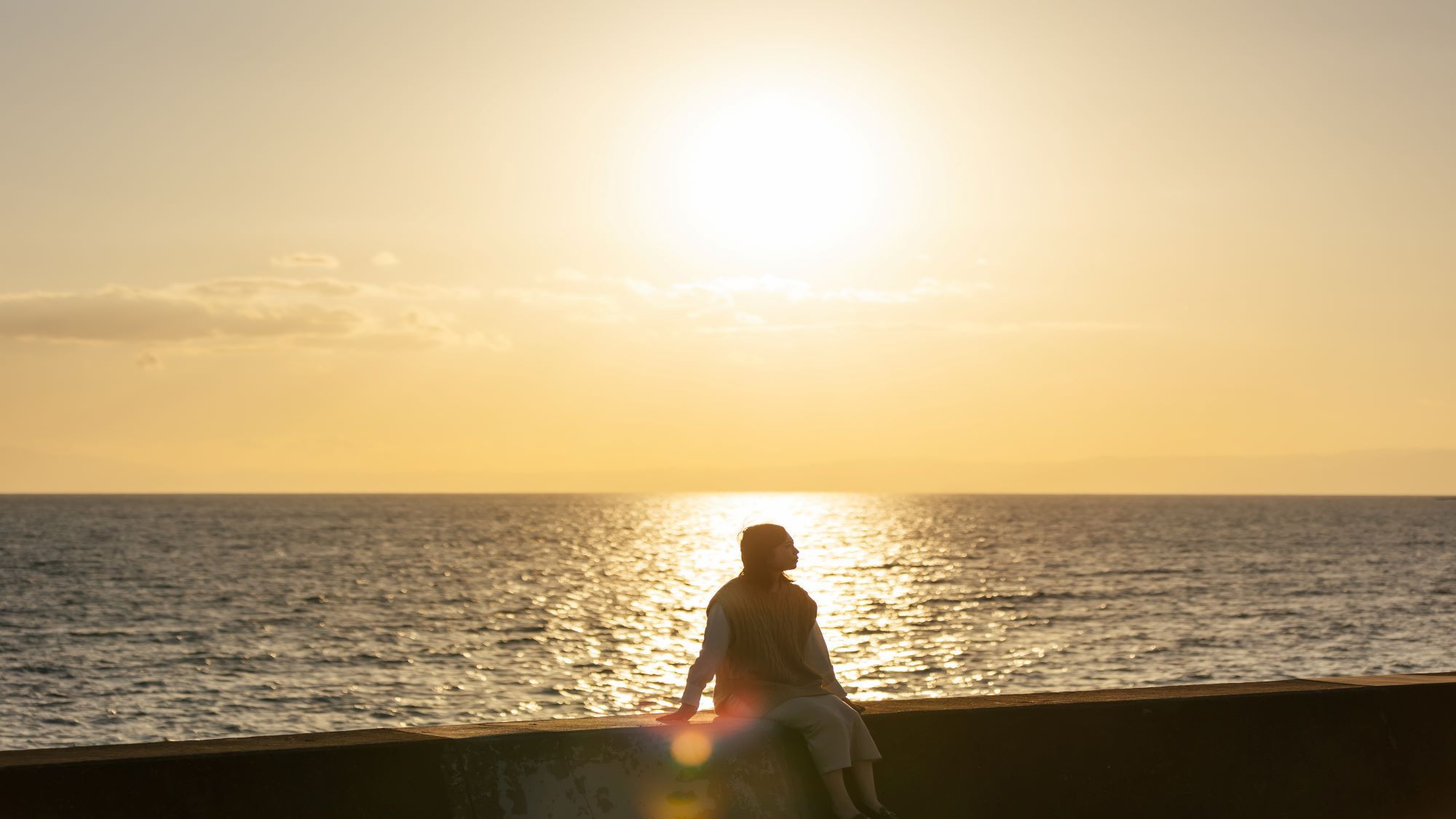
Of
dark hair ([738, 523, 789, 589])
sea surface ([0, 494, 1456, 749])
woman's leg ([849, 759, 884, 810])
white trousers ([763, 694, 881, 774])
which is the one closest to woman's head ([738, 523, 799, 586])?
dark hair ([738, 523, 789, 589])

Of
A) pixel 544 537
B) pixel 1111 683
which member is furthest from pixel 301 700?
pixel 544 537

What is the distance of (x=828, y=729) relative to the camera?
673 centimetres

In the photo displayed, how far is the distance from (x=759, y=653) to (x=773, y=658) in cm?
7

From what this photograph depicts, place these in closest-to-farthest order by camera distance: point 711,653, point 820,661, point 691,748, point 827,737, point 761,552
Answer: point 691,748 < point 827,737 < point 711,653 < point 761,552 < point 820,661

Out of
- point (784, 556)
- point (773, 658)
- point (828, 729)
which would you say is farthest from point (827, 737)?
point (784, 556)

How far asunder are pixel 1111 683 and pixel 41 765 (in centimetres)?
2800

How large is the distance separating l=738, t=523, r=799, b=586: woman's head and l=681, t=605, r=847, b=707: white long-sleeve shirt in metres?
0.26

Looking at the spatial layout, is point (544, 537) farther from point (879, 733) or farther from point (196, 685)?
point (879, 733)

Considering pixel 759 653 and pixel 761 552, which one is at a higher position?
pixel 761 552

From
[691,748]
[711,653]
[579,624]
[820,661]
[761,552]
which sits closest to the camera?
[691,748]

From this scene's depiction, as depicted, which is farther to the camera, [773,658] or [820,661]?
[820,661]

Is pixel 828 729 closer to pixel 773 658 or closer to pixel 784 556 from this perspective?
pixel 773 658

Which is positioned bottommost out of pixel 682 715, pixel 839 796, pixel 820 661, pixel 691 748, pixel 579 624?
pixel 579 624

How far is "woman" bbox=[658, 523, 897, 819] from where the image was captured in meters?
6.81
